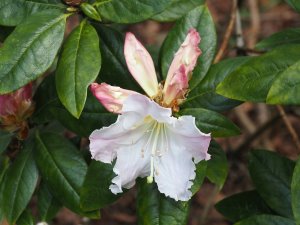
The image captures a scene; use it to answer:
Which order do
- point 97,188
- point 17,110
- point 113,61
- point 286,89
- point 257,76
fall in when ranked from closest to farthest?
point 286,89
point 257,76
point 97,188
point 113,61
point 17,110

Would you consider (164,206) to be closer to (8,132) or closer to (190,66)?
(190,66)

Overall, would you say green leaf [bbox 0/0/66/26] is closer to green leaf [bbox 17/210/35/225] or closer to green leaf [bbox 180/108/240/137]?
green leaf [bbox 180/108/240/137]

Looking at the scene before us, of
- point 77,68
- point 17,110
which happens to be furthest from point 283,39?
point 17,110

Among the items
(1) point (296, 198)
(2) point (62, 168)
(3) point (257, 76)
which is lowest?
(2) point (62, 168)

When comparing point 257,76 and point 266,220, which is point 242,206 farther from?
point 257,76

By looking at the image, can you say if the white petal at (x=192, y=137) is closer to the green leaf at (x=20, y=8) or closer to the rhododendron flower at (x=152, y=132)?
the rhododendron flower at (x=152, y=132)

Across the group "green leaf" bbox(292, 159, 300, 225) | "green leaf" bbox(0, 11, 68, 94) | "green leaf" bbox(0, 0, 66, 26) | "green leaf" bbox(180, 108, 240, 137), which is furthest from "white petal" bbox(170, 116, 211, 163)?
"green leaf" bbox(0, 0, 66, 26)

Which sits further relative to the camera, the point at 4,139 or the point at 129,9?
the point at 4,139

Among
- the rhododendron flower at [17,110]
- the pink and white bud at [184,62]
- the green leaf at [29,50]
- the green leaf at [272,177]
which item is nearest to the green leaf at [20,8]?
the green leaf at [29,50]
